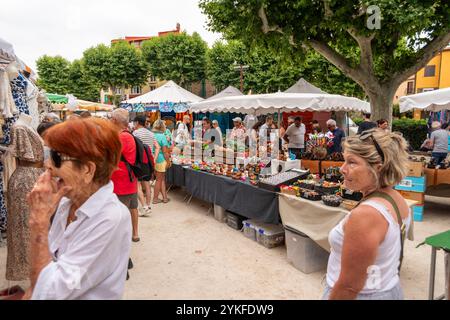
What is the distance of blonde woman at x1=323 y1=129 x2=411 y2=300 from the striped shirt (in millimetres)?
4824

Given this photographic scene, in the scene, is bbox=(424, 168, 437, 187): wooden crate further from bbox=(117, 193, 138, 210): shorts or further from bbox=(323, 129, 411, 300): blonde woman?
bbox=(323, 129, 411, 300): blonde woman

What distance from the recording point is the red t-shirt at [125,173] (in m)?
4.16

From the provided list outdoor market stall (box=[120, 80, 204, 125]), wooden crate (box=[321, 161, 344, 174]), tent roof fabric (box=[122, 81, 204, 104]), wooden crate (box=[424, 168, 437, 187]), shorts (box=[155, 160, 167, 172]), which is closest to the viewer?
wooden crate (box=[321, 161, 344, 174])

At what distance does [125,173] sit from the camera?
13.7 ft

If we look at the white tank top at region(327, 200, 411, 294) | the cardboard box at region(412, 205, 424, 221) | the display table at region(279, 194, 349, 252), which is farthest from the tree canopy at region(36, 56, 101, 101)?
the white tank top at region(327, 200, 411, 294)

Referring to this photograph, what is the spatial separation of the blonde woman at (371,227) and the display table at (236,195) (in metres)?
2.88

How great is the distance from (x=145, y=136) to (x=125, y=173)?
1946 millimetres

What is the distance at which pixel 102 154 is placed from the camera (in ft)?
4.16

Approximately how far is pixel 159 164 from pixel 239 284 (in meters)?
3.69

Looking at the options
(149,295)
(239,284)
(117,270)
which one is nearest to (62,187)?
(117,270)

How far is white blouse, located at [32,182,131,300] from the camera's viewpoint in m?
1.11

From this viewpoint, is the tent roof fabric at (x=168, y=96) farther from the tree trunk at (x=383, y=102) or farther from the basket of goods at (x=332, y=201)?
the basket of goods at (x=332, y=201)

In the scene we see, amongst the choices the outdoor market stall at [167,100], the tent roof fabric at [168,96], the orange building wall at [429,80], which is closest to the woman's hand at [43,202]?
the outdoor market stall at [167,100]

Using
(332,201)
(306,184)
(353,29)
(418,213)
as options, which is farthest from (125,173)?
(353,29)
